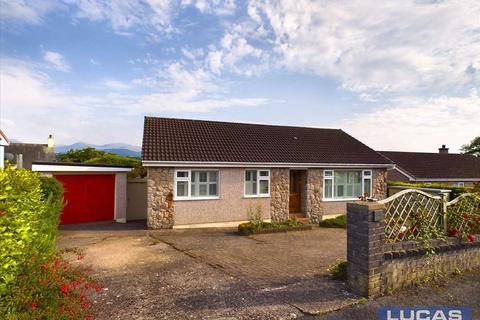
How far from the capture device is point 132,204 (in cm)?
1673

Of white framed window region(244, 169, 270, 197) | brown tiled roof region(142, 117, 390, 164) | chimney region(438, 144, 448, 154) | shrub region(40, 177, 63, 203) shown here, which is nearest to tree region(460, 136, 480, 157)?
chimney region(438, 144, 448, 154)

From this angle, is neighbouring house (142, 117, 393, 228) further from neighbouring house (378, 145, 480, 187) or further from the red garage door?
neighbouring house (378, 145, 480, 187)

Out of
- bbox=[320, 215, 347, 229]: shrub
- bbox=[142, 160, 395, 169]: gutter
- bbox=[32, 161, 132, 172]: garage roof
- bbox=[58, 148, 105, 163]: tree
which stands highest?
bbox=[58, 148, 105, 163]: tree

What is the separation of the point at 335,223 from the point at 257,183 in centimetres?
439

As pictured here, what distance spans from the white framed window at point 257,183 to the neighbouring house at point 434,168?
14.1 meters

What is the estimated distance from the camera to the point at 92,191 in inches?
614

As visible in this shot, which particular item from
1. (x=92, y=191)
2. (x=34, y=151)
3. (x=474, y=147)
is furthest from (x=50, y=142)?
(x=474, y=147)

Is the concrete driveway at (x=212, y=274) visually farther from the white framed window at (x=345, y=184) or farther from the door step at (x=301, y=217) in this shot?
the white framed window at (x=345, y=184)

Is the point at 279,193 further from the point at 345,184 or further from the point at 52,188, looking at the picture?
the point at 52,188

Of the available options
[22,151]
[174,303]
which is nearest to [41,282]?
[174,303]

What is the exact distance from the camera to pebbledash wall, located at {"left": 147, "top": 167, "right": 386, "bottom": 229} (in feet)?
43.1

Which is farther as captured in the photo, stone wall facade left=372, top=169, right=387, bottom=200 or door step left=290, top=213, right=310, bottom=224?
stone wall facade left=372, top=169, right=387, bottom=200

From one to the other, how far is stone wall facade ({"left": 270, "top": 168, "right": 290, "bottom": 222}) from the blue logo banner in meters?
9.70

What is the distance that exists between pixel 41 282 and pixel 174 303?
2.39 metres
